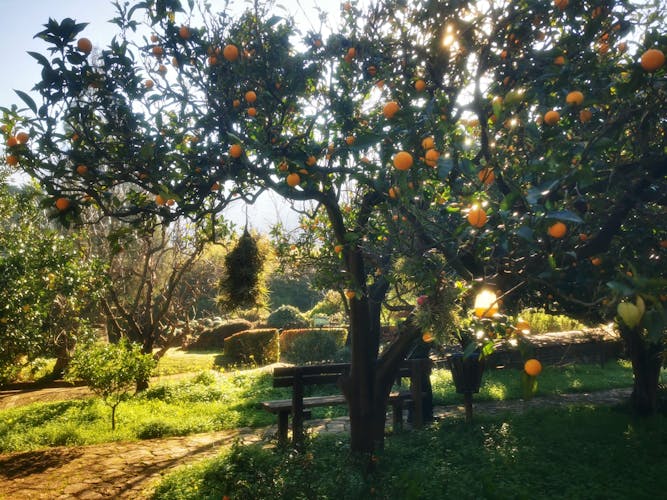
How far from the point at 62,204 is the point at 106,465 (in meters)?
4.06

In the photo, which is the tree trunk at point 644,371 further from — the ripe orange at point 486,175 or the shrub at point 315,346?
the shrub at point 315,346

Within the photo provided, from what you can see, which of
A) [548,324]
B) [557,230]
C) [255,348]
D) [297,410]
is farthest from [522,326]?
[548,324]

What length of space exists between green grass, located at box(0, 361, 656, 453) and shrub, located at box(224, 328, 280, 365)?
257 cm

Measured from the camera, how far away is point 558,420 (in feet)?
23.3

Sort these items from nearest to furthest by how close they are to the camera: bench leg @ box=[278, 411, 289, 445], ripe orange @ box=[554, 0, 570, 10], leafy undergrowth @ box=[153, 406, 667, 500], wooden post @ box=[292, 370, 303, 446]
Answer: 1. ripe orange @ box=[554, 0, 570, 10]
2. leafy undergrowth @ box=[153, 406, 667, 500]
3. wooden post @ box=[292, 370, 303, 446]
4. bench leg @ box=[278, 411, 289, 445]

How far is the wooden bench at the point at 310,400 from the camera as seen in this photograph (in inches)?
243

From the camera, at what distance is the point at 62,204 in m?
3.42

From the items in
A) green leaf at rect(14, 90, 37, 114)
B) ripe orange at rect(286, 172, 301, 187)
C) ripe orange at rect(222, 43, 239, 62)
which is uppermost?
ripe orange at rect(222, 43, 239, 62)

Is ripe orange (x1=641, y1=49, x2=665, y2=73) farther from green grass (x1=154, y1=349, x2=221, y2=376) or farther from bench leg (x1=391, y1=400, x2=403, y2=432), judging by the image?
green grass (x1=154, y1=349, x2=221, y2=376)

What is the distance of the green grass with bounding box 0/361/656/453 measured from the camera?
284 inches

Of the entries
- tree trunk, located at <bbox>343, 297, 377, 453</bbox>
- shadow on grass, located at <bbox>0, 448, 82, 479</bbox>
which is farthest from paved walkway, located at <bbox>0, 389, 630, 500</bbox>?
tree trunk, located at <bbox>343, 297, 377, 453</bbox>

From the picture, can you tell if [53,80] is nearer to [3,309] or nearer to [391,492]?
[3,309]

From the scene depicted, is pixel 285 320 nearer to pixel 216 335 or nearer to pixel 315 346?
pixel 216 335

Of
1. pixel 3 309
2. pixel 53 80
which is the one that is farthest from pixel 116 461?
pixel 53 80
